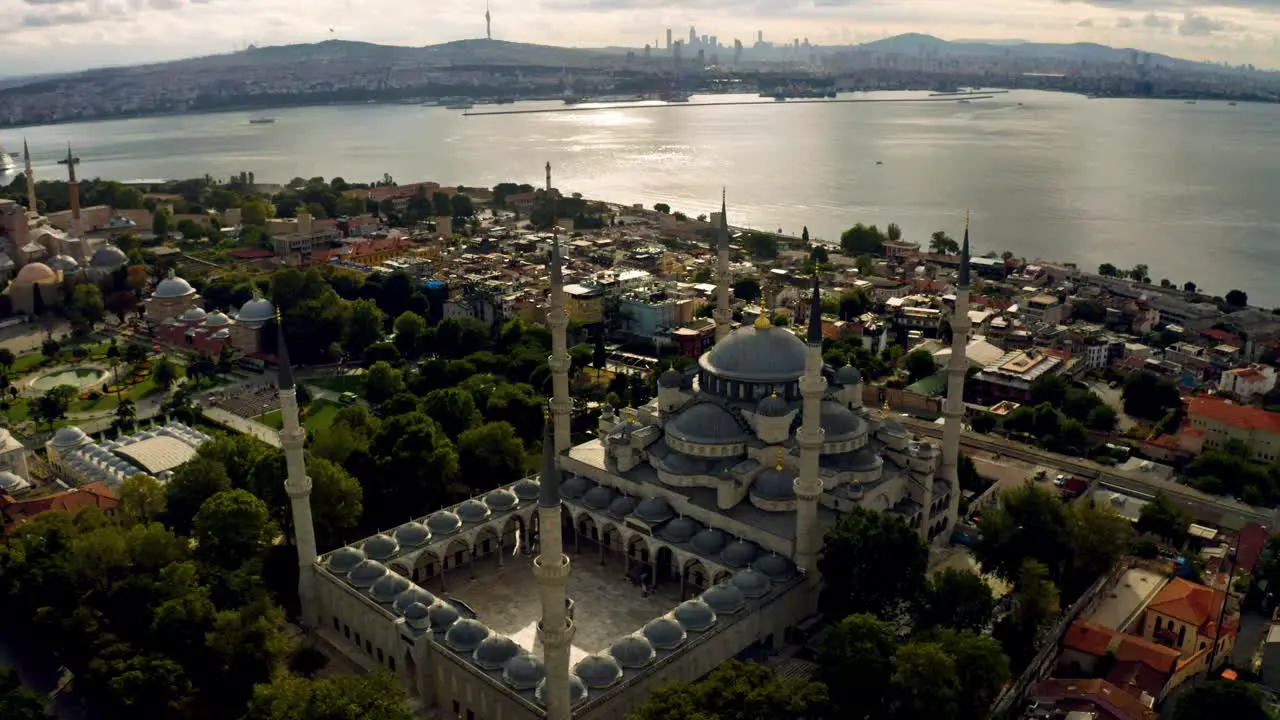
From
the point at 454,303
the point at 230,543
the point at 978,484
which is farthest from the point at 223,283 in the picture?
the point at 978,484

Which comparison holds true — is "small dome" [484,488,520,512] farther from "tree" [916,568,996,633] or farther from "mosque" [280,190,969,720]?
"tree" [916,568,996,633]

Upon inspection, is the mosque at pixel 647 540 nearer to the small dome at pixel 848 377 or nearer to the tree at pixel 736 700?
the small dome at pixel 848 377

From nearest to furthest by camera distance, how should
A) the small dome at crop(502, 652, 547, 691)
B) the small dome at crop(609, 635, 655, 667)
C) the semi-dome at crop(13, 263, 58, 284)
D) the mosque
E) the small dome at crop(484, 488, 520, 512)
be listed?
the small dome at crop(502, 652, 547, 691), the small dome at crop(609, 635, 655, 667), the mosque, the small dome at crop(484, 488, 520, 512), the semi-dome at crop(13, 263, 58, 284)

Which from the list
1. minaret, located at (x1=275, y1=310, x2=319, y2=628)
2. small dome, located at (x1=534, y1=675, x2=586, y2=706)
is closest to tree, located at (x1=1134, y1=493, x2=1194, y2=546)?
small dome, located at (x1=534, y1=675, x2=586, y2=706)

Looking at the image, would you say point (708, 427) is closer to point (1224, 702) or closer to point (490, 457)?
point (490, 457)

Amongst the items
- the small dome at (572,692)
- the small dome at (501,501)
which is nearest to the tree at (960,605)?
the small dome at (572,692)

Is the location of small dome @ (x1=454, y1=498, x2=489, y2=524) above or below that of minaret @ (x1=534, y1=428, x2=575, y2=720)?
below

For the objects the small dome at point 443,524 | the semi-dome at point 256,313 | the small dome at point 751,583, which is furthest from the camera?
the semi-dome at point 256,313
